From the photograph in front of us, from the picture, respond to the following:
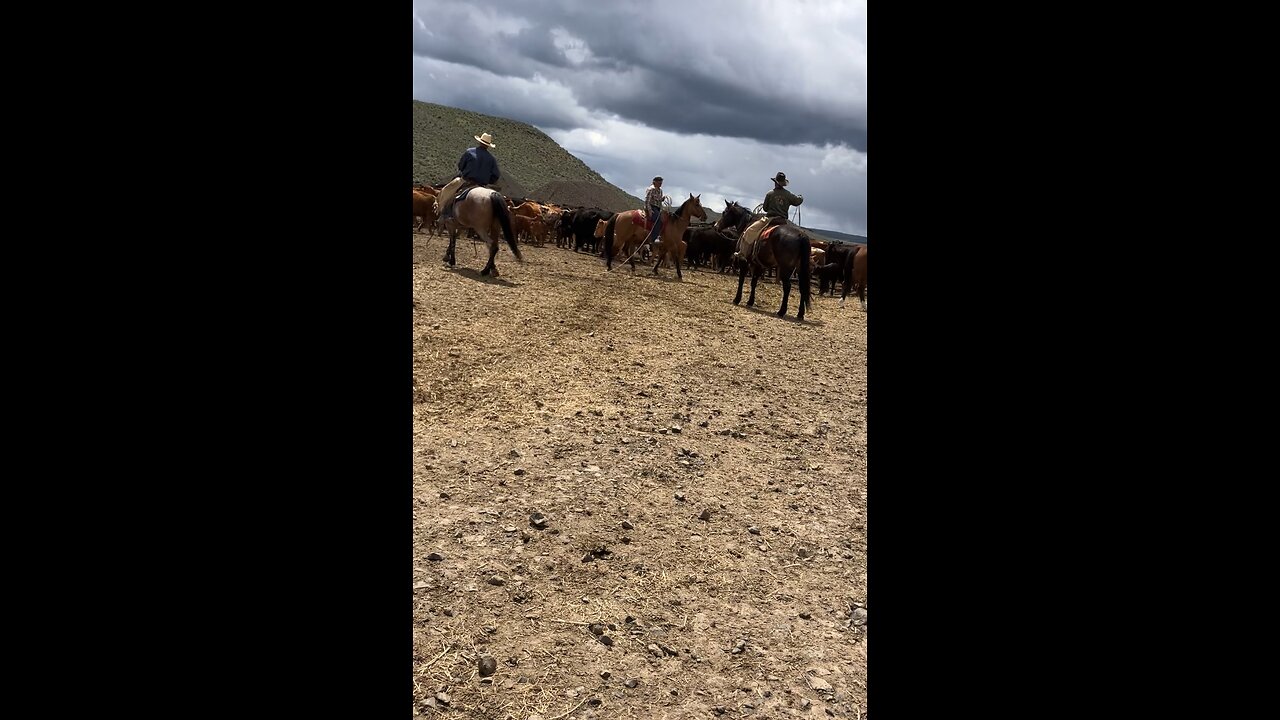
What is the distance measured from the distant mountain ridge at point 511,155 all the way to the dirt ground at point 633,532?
5549 cm

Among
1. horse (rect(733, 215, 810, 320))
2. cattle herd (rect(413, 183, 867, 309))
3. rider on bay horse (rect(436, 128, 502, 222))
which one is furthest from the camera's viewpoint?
cattle herd (rect(413, 183, 867, 309))

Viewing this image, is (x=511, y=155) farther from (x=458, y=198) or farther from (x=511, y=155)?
(x=458, y=198)

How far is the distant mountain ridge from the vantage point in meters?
63.0

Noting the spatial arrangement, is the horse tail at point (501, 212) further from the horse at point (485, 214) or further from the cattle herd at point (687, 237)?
the cattle herd at point (687, 237)

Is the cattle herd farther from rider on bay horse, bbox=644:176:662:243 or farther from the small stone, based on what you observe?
the small stone

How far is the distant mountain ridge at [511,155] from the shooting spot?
2482 inches

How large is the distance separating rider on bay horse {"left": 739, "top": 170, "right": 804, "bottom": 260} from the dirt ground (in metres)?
4.67

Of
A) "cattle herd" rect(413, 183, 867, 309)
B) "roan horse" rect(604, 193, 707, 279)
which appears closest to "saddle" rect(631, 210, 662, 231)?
"roan horse" rect(604, 193, 707, 279)

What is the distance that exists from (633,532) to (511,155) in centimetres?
8722

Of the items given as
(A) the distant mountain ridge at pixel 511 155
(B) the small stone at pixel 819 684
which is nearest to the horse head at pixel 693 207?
(B) the small stone at pixel 819 684
